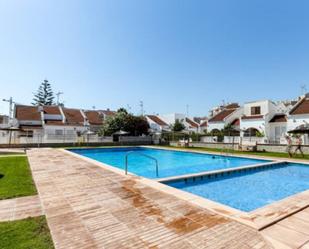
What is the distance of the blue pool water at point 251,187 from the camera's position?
7.12 m

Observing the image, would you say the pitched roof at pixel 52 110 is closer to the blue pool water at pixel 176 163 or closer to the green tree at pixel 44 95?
the blue pool water at pixel 176 163

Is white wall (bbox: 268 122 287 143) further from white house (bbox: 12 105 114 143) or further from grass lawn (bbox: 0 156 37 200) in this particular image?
grass lawn (bbox: 0 156 37 200)

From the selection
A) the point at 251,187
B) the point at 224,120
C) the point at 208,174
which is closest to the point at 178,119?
the point at 224,120

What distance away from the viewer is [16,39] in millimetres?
15180

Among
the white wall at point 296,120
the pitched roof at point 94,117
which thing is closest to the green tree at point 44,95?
the pitched roof at point 94,117

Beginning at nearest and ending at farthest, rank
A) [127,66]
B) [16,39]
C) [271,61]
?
[16,39]
[271,61]
[127,66]

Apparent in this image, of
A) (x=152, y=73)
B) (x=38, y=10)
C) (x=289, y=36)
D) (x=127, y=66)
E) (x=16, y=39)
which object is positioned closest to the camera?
(x=38, y=10)

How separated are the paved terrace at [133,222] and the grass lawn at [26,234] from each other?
0.13 meters

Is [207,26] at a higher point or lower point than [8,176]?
higher

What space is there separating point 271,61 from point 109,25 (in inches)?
576

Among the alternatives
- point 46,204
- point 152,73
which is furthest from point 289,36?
point 46,204

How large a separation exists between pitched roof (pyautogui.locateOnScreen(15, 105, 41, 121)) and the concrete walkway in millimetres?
31646

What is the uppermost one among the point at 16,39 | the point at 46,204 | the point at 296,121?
the point at 16,39

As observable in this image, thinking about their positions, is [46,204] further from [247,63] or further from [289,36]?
[247,63]
